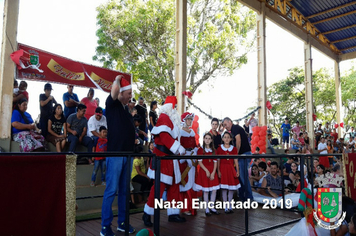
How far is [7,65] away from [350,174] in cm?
539

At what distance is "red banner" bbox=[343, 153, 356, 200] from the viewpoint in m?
3.82

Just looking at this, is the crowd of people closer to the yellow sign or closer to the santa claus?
the santa claus

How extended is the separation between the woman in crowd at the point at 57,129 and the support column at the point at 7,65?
74 centimetres

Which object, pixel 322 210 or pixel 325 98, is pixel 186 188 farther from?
pixel 325 98

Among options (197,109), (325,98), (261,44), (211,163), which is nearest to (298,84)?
(325,98)

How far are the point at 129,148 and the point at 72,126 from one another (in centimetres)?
269

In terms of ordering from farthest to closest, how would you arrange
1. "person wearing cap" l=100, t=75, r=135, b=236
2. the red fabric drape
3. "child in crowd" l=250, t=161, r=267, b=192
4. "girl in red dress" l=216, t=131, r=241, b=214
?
1. "child in crowd" l=250, t=161, r=267, b=192
2. "girl in red dress" l=216, t=131, r=241, b=214
3. "person wearing cap" l=100, t=75, r=135, b=236
4. the red fabric drape

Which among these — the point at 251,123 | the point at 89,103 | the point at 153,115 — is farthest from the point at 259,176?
the point at 89,103

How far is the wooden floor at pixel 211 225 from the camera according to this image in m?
3.53

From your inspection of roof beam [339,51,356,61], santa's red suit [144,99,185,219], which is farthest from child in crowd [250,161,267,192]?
roof beam [339,51,356,61]

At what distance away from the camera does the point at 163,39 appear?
1388 cm

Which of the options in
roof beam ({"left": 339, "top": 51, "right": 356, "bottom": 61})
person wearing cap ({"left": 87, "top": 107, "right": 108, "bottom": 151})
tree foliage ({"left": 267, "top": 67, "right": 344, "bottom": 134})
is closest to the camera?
person wearing cap ({"left": 87, "top": 107, "right": 108, "bottom": 151})

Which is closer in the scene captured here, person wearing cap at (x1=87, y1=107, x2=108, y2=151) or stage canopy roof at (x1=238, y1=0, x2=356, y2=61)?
person wearing cap at (x1=87, y1=107, x2=108, y2=151)

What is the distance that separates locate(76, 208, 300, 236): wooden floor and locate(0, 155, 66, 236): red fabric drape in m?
1.79
